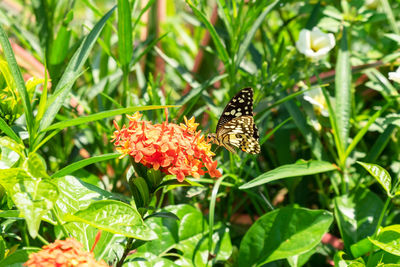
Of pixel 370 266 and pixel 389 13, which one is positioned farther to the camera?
pixel 389 13

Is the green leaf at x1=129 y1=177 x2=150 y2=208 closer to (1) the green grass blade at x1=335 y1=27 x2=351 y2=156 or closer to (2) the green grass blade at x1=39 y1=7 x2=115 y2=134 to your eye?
(2) the green grass blade at x1=39 y1=7 x2=115 y2=134

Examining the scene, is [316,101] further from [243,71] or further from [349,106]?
[243,71]

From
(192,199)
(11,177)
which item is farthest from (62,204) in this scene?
(192,199)

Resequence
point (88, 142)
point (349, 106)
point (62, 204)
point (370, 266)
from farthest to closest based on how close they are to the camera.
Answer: point (88, 142) < point (349, 106) < point (370, 266) < point (62, 204)

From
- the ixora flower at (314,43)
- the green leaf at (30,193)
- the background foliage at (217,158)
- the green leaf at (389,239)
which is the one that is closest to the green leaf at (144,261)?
the background foliage at (217,158)

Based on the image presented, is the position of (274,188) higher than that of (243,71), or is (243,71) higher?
(243,71)

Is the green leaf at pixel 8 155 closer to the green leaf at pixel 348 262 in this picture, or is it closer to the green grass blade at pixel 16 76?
the green grass blade at pixel 16 76

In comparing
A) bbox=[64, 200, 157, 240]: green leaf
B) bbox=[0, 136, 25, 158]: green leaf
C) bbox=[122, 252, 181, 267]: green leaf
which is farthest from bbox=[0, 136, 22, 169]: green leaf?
bbox=[122, 252, 181, 267]: green leaf
